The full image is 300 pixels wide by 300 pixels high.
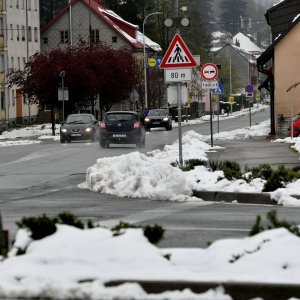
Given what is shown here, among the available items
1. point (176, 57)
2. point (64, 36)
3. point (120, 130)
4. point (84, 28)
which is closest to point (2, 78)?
point (84, 28)

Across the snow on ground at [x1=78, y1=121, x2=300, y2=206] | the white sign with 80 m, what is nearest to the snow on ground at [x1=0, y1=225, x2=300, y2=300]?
the snow on ground at [x1=78, y1=121, x2=300, y2=206]

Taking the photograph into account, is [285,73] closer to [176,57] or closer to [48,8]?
[176,57]

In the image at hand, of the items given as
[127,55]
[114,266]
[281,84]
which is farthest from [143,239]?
[127,55]

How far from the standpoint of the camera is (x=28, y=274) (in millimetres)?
8625

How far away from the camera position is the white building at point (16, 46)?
96.3 m

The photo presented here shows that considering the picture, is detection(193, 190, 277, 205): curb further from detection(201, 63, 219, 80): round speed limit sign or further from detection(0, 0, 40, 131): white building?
detection(0, 0, 40, 131): white building

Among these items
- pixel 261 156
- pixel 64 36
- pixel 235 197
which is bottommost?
pixel 261 156

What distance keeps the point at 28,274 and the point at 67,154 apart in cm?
3235

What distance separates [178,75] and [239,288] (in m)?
16.7

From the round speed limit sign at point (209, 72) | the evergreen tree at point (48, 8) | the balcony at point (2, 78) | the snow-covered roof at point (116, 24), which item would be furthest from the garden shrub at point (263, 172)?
the evergreen tree at point (48, 8)

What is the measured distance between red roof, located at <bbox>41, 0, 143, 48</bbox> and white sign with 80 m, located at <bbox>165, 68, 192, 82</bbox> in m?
91.4

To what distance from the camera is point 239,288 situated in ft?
26.9

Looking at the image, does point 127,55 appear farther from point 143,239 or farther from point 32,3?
point 143,239

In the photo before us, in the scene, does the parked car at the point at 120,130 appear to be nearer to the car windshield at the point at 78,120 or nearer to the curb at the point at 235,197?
the car windshield at the point at 78,120
